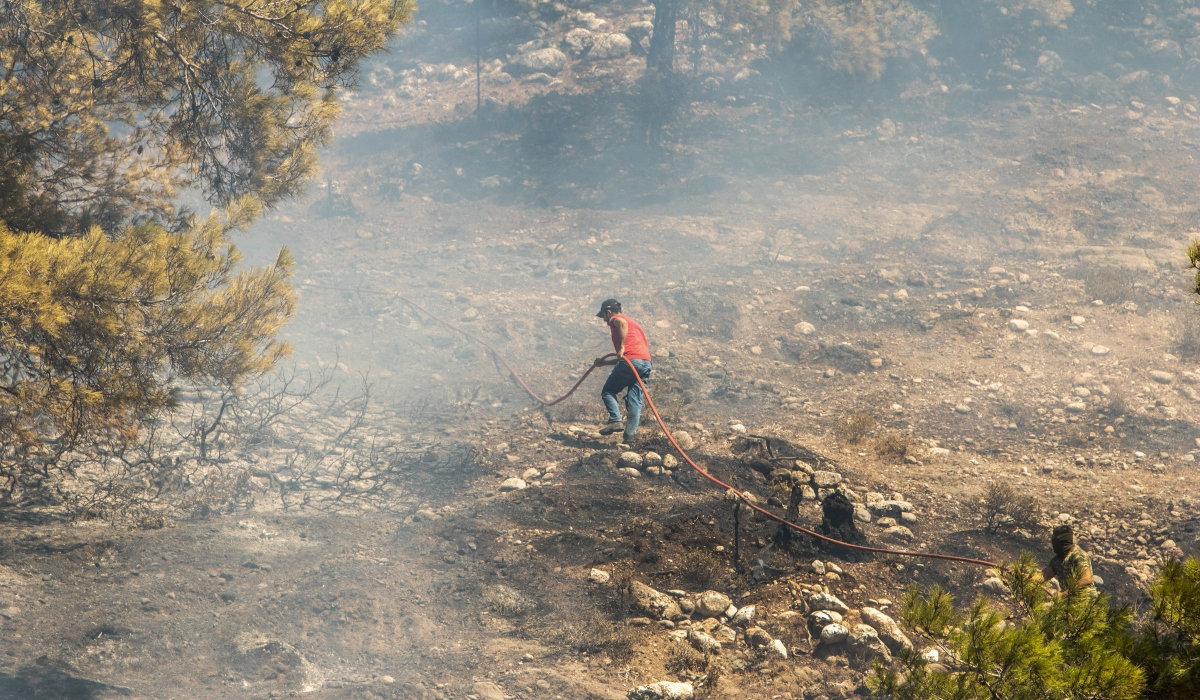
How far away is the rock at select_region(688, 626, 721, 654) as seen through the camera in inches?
141

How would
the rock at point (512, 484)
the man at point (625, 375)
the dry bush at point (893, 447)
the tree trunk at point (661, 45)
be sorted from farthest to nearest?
the tree trunk at point (661, 45) → the man at point (625, 375) → the dry bush at point (893, 447) → the rock at point (512, 484)

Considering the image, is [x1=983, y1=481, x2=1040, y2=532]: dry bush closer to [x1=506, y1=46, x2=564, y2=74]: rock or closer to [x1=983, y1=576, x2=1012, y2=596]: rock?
[x1=983, y1=576, x2=1012, y2=596]: rock

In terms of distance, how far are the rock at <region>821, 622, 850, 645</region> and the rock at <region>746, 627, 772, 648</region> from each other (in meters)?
0.28

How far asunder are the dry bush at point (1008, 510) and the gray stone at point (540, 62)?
53.7 feet

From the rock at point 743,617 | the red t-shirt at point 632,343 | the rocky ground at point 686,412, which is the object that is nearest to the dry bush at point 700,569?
the rocky ground at point 686,412

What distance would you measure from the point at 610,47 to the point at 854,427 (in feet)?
49.7

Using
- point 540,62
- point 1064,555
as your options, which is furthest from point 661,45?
point 1064,555

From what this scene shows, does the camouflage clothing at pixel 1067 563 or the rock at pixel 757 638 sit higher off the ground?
the camouflage clothing at pixel 1067 563

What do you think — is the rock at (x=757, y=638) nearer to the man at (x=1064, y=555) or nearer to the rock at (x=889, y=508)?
the man at (x=1064, y=555)

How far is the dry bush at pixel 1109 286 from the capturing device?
878cm

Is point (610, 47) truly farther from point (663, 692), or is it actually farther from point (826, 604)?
point (663, 692)

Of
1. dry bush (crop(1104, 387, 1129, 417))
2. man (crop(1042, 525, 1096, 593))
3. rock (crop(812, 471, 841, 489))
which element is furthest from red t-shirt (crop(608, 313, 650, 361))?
dry bush (crop(1104, 387, 1129, 417))

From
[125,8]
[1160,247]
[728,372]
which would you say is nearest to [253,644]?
[125,8]

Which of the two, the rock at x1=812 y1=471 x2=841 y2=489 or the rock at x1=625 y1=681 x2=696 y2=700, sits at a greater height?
the rock at x1=625 y1=681 x2=696 y2=700
